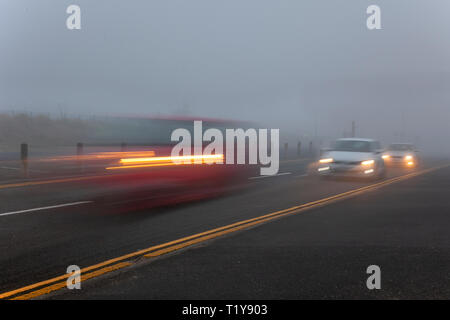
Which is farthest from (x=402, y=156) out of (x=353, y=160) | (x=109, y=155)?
(x=109, y=155)

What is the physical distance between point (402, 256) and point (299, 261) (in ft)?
5.00

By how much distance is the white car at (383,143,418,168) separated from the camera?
88.7ft

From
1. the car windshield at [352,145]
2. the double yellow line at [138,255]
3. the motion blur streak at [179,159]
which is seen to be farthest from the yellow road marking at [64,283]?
the car windshield at [352,145]

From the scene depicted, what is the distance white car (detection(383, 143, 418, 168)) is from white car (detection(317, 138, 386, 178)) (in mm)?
9775

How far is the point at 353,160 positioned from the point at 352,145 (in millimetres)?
1469

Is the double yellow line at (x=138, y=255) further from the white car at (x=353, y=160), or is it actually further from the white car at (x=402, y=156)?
the white car at (x=402, y=156)

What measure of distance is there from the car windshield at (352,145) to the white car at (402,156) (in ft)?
32.1

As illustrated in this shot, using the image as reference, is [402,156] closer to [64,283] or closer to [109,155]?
[109,155]

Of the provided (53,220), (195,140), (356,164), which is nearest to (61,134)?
(195,140)

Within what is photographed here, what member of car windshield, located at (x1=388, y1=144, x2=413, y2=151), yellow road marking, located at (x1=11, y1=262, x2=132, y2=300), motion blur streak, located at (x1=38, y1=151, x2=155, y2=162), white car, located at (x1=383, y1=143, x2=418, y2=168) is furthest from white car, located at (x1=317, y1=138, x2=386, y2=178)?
yellow road marking, located at (x1=11, y1=262, x2=132, y2=300)

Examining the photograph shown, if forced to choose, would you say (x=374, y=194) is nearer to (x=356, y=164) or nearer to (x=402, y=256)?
(x=356, y=164)

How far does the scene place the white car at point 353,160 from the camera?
16.6 meters

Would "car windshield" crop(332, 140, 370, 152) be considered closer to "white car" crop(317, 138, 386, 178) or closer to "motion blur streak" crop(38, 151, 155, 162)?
"white car" crop(317, 138, 386, 178)
